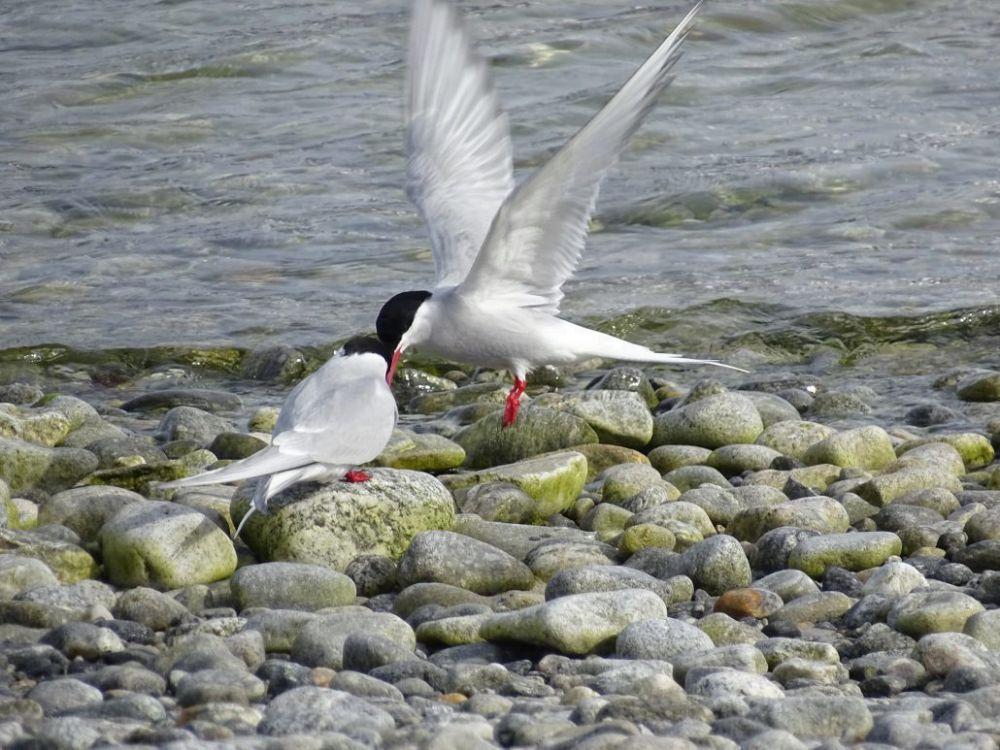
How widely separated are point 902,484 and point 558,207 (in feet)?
4.83

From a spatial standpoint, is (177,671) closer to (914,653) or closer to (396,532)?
(396,532)

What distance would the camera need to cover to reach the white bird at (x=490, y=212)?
5.14 m

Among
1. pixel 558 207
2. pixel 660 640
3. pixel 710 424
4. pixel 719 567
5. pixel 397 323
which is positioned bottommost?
pixel 710 424

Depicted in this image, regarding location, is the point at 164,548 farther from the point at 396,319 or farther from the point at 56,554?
the point at 396,319

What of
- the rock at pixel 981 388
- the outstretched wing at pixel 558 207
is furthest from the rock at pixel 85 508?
the rock at pixel 981 388

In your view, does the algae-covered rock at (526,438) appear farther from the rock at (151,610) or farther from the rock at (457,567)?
the rock at (151,610)

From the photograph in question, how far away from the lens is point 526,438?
5844 millimetres

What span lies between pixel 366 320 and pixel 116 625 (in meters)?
4.43

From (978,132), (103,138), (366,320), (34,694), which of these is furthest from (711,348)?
(103,138)

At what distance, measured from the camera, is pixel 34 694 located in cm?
329

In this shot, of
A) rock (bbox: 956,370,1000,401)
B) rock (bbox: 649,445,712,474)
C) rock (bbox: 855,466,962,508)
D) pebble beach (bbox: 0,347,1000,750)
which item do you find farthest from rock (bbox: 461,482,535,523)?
rock (bbox: 956,370,1000,401)

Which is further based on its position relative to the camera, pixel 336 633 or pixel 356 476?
pixel 356 476

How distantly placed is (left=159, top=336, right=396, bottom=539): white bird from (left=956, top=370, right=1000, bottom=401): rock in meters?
2.82

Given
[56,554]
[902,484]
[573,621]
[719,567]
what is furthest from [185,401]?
[573,621]
